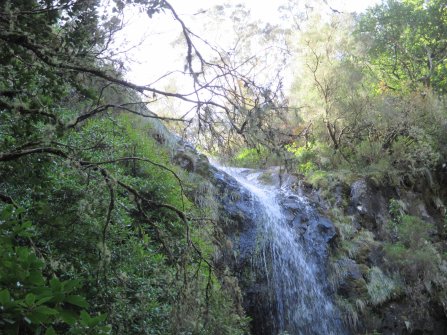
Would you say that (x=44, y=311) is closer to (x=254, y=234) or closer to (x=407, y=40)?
(x=254, y=234)

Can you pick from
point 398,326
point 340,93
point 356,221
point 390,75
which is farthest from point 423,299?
point 390,75

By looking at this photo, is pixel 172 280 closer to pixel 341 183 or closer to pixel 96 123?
pixel 96 123

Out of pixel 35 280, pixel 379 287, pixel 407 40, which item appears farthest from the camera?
pixel 407 40

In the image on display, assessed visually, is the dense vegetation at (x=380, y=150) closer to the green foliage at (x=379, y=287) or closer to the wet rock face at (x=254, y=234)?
the green foliage at (x=379, y=287)

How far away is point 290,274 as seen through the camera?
9070mm

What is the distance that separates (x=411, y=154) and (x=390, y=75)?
5.04 metres

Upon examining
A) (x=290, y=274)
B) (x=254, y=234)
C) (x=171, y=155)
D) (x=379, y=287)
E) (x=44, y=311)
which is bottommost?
(x=44, y=311)

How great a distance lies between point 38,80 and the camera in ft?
10.2

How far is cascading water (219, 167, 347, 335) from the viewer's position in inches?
332

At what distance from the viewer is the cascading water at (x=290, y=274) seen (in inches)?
332

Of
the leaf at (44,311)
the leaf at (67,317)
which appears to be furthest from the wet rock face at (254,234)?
the leaf at (44,311)

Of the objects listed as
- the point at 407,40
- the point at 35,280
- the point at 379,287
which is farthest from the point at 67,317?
the point at 407,40

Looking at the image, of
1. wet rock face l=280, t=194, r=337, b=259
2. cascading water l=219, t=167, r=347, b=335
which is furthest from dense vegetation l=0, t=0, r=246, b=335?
wet rock face l=280, t=194, r=337, b=259

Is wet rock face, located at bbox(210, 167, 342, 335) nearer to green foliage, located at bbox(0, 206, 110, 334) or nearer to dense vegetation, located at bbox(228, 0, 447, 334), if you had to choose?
dense vegetation, located at bbox(228, 0, 447, 334)
